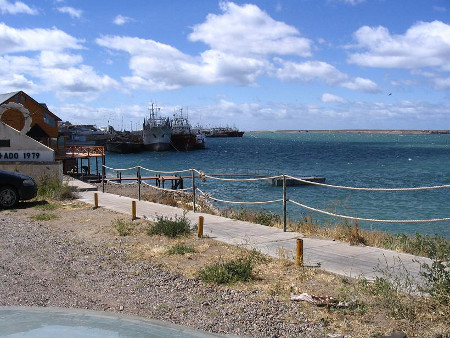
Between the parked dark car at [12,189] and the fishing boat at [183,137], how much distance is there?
100518 mm

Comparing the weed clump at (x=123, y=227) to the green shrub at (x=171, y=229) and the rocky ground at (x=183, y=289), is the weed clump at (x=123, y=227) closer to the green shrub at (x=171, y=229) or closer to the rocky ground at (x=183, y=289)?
the rocky ground at (x=183, y=289)

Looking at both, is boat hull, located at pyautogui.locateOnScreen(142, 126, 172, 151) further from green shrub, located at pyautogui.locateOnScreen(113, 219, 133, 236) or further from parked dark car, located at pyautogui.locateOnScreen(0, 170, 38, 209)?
green shrub, located at pyautogui.locateOnScreen(113, 219, 133, 236)

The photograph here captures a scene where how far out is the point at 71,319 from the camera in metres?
5.87

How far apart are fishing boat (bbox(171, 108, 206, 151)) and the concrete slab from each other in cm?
10403

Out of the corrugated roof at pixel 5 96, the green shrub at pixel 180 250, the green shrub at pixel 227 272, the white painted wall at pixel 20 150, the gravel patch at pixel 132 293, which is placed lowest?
the gravel patch at pixel 132 293

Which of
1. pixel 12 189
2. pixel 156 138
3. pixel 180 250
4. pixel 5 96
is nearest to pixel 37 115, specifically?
pixel 5 96

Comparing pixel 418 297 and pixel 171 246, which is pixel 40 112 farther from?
pixel 418 297

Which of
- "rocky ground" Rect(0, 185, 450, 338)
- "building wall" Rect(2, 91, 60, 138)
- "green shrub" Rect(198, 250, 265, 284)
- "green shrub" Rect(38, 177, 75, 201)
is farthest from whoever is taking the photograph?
"building wall" Rect(2, 91, 60, 138)

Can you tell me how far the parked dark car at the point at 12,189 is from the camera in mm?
15633

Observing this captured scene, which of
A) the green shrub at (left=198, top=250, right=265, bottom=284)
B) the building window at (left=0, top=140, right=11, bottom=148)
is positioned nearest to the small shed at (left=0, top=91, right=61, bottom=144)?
the building window at (left=0, top=140, right=11, bottom=148)

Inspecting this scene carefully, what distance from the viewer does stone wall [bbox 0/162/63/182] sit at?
1970 centimetres

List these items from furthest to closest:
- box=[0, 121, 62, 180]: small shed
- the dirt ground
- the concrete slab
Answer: box=[0, 121, 62, 180]: small shed
the concrete slab
the dirt ground

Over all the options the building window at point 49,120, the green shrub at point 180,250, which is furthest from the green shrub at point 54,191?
the building window at point 49,120

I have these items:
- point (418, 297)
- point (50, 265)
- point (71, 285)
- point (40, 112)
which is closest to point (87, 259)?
point (50, 265)
